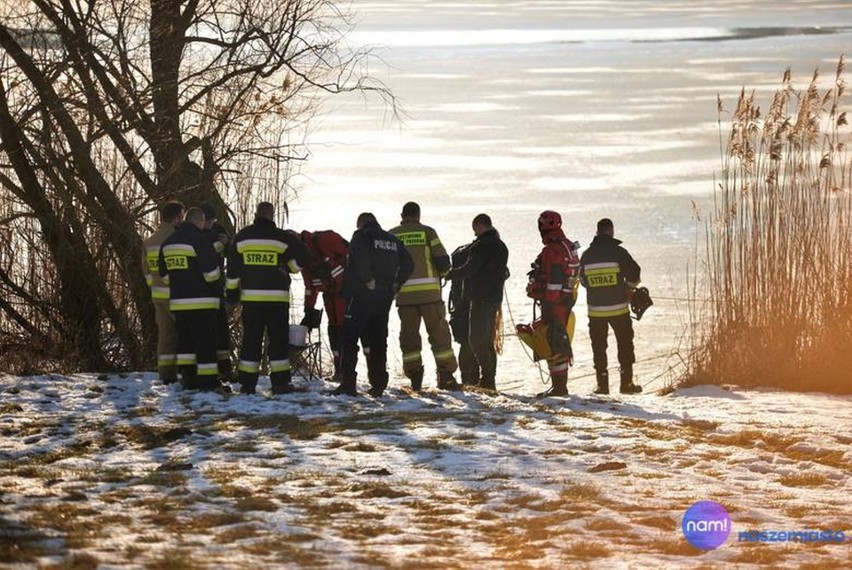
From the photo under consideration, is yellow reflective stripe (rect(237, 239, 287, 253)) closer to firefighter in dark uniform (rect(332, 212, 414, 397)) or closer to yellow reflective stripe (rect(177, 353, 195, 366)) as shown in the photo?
firefighter in dark uniform (rect(332, 212, 414, 397))

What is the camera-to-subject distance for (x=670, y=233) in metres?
22.0

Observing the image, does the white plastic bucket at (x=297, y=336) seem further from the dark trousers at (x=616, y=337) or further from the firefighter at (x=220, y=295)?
the dark trousers at (x=616, y=337)

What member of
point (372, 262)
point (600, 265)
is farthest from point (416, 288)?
point (600, 265)

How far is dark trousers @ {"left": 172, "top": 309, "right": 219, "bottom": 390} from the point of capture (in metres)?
11.7

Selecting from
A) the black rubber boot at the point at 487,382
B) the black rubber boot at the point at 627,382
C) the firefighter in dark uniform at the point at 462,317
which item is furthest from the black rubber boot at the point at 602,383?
the firefighter in dark uniform at the point at 462,317

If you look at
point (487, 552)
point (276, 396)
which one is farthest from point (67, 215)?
point (487, 552)

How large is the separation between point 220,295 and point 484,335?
2532 millimetres

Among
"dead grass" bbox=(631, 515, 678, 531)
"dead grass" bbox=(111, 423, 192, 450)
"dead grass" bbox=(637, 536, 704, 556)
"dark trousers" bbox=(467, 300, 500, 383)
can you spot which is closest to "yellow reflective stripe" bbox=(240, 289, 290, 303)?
"dead grass" bbox=(111, 423, 192, 450)

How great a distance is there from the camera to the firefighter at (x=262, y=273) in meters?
11.4

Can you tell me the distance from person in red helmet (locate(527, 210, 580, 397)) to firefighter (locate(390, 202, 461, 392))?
2.70 ft

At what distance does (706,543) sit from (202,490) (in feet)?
9.38

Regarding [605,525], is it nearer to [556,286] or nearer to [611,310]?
[556,286]

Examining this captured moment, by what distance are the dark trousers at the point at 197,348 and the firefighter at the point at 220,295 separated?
0.29m

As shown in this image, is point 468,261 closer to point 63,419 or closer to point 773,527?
point 63,419
